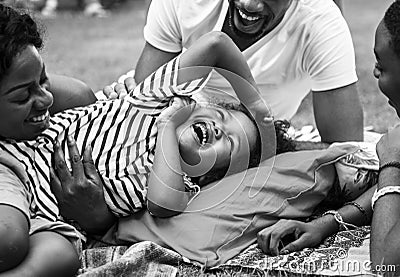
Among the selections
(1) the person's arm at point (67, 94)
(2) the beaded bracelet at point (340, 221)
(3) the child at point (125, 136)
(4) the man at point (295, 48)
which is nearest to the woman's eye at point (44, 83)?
(3) the child at point (125, 136)

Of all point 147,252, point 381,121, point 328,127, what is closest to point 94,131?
point 147,252

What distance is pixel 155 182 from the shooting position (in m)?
2.57

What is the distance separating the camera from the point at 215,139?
2.71 metres

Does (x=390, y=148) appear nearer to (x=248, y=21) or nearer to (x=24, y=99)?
(x=248, y=21)

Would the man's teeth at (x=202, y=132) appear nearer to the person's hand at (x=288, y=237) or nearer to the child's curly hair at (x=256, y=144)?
the child's curly hair at (x=256, y=144)

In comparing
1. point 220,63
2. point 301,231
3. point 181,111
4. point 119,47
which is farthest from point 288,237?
point 119,47

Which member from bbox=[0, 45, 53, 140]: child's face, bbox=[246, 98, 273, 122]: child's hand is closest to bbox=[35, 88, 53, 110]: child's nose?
bbox=[0, 45, 53, 140]: child's face

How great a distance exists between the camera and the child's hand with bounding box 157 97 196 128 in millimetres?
2707

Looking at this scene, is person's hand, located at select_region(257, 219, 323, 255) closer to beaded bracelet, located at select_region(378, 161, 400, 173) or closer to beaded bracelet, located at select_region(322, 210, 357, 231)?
beaded bracelet, located at select_region(322, 210, 357, 231)

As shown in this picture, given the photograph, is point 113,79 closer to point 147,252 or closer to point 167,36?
point 167,36

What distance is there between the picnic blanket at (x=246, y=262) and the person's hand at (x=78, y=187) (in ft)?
0.41

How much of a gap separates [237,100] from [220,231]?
1.95 ft

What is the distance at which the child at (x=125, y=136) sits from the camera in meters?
2.41

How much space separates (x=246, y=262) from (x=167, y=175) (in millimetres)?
382
